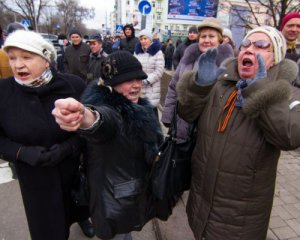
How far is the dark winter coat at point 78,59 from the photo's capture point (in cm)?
500

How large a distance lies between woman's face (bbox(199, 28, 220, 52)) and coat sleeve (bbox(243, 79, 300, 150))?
1.32 m

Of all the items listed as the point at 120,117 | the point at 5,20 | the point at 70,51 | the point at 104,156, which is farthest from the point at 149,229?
the point at 5,20

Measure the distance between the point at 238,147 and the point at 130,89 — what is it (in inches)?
29.1

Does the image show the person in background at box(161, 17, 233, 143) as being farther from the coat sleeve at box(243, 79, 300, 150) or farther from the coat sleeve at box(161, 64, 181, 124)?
the coat sleeve at box(243, 79, 300, 150)

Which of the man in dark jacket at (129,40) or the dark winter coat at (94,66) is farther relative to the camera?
the man in dark jacket at (129,40)

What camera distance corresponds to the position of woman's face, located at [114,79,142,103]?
1.55 metres

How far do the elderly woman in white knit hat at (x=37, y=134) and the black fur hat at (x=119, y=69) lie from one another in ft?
1.63

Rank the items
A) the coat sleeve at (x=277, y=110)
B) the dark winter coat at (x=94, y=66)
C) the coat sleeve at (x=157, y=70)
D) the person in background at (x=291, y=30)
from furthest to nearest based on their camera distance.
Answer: the dark winter coat at (x=94, y=66)
the coat sleeve at (x=157, y=70)
the person in background at (x=291, y=30)
the coat sleeve at (x=277, y=110)

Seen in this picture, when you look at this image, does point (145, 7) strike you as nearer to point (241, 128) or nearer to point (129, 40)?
point (129, 40)

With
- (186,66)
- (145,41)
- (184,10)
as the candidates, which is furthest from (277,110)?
(184,10)

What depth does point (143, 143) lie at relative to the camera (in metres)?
1.56

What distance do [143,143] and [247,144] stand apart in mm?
615

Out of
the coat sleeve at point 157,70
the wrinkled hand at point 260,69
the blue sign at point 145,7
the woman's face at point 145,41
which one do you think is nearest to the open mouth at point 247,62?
the wrinkled hand at point 260,69

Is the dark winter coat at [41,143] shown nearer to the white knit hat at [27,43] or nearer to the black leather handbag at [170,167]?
the white knit hat at [27,43]
